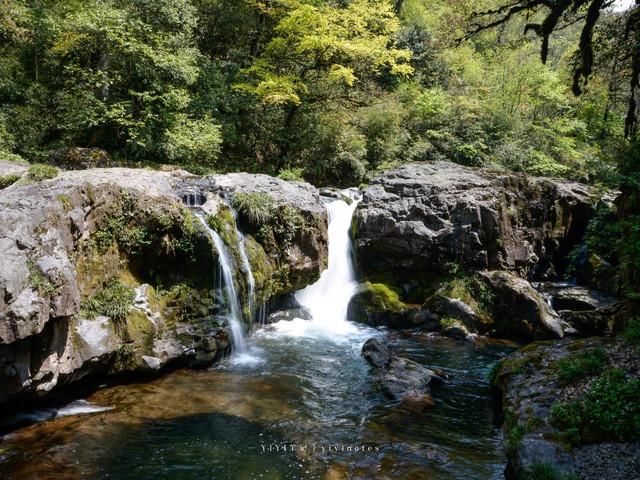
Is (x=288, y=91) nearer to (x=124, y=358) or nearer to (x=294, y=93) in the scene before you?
(x=294, y=93)

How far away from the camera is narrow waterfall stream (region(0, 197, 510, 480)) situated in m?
6.04

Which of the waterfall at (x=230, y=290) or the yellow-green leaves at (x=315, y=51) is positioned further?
the yellow-green leaves at (x=315, y=51)

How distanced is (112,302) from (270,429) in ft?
12.0

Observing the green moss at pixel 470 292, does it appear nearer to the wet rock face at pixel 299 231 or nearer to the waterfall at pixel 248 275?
the wet rock face at pixel 299 231

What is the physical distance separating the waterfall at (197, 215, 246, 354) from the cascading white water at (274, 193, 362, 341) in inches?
110

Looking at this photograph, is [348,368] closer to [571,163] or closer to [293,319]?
[293,319]

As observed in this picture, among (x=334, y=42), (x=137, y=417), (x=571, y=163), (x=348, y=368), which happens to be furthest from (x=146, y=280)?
(x=571, y=163)

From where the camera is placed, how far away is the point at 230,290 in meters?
10.4

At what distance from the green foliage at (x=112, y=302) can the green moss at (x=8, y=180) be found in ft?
15.4

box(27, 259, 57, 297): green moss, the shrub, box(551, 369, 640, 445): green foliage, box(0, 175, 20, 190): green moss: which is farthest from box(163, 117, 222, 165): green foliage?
box(551, 369, 640, 445): green foliage

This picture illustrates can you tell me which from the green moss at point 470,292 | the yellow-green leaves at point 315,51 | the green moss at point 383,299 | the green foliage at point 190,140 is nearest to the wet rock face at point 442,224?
the green moss at point 470,292

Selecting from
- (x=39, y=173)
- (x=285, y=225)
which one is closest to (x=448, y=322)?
(x=285, y=225)

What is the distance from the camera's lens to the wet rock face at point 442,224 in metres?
14.7

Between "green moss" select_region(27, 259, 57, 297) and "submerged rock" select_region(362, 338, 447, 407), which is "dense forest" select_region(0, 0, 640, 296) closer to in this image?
"submerged rock" select_region(362, 338, 447, 407)
